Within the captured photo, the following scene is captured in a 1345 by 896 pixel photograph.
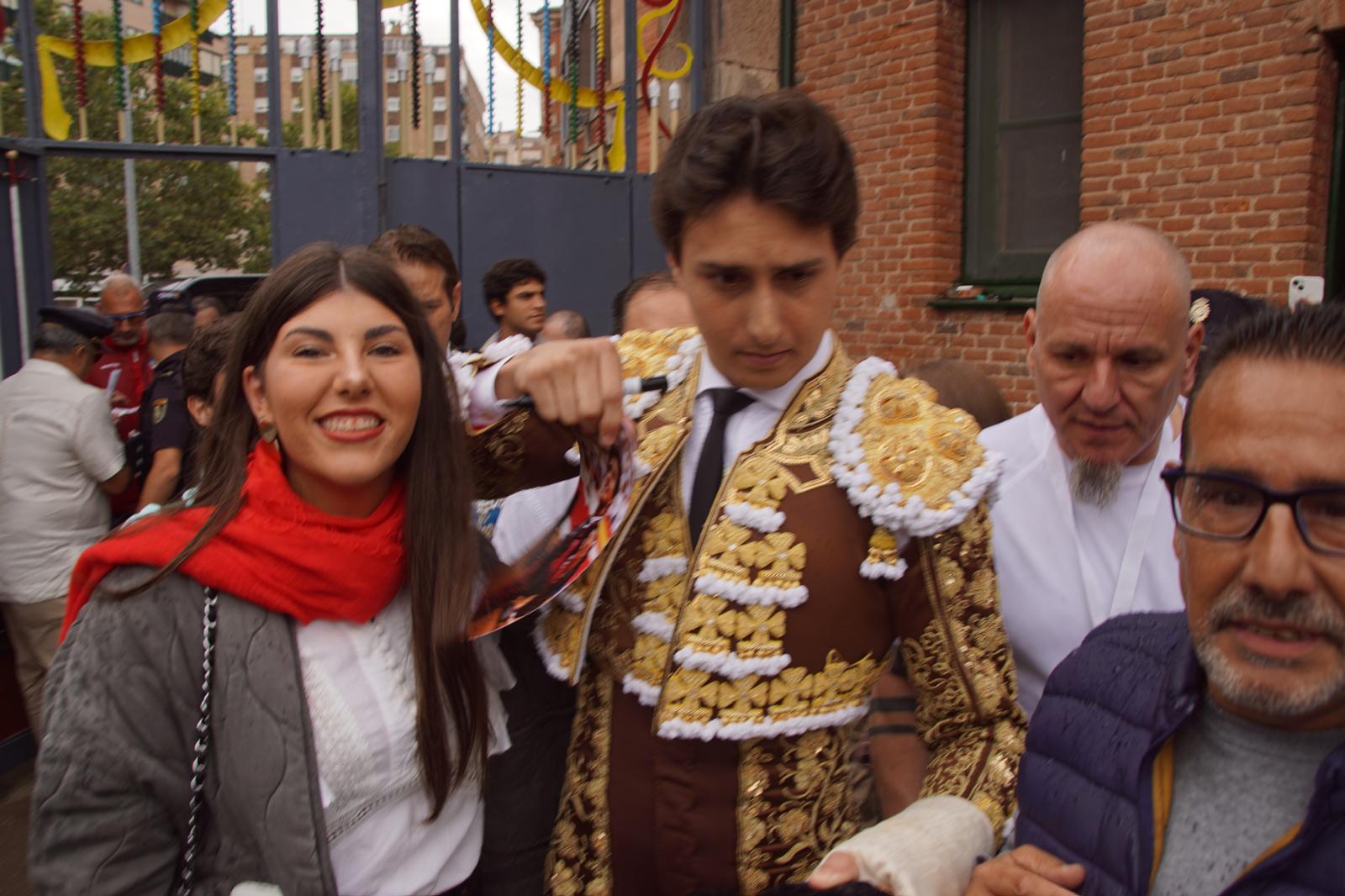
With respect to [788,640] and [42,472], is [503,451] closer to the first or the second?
[788,640]

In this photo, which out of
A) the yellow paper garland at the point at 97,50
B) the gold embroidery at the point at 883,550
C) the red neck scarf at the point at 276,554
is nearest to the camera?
the red neck scarf at the point at 276,554

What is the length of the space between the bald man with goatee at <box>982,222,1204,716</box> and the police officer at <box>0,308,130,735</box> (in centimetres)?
387

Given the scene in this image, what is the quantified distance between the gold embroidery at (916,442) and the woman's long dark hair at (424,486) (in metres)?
0.60

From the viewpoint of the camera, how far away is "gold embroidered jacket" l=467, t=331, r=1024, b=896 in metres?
1.39

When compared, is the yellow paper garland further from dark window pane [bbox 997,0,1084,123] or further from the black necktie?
dark window pane [bbox 997,0,1084,123]

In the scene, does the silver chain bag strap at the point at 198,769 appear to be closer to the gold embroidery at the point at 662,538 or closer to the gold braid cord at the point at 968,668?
the gold embroidery at the point at 662,538

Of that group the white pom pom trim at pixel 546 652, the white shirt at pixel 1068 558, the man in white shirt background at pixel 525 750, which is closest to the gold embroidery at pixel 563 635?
the white pom pom trim at pixel 546 652

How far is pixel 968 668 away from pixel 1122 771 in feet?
0.91

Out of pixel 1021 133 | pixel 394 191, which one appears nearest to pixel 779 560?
pixel 394 191

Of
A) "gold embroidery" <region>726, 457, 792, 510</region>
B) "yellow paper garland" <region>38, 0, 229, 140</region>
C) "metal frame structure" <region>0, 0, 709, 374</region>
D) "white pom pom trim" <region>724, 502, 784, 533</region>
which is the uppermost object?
"yellow paper garland" <region>38, 0, 229, 140</region>

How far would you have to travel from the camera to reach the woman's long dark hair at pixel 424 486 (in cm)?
143

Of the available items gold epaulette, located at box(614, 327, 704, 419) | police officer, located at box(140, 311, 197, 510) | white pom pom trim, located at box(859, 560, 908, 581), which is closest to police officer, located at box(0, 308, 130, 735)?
police officer, located at box(140, 311, 197, 510)

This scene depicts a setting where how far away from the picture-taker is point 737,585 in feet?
4.55

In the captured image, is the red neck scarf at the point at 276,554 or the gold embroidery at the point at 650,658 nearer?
the red neck scarf at the point at 276,554
